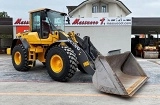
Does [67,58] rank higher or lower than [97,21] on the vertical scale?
lower

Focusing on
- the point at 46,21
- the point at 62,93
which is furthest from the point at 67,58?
the point at 46,21

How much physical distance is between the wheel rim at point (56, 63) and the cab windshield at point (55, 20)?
1447mm

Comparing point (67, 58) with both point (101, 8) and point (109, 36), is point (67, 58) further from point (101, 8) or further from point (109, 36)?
point (101, 8)

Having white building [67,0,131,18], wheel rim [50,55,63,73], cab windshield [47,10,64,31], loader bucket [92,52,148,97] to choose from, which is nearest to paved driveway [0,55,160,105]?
loader bucket [92,52,148,97]

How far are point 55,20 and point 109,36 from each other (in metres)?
11.2

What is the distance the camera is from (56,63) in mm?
7734

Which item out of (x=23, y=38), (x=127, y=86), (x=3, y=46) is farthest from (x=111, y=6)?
(x=127, y=86)

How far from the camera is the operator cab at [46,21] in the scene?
8773mm

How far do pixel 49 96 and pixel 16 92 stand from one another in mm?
969

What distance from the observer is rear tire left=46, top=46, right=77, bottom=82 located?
716 centimetres

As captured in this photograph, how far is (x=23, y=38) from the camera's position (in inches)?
374

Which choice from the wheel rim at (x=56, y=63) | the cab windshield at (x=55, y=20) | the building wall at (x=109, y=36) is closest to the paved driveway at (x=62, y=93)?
the wheel rim at (x=56, y=63)

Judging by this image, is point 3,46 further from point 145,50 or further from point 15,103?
point 15,103

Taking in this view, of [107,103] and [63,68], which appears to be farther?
[63,68]
